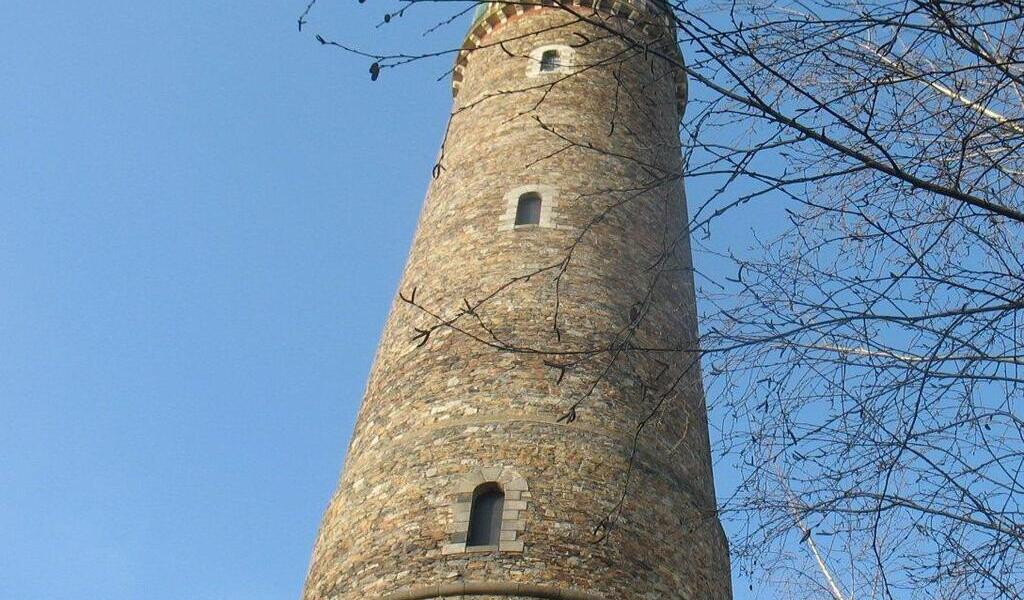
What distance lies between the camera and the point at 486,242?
1136cm

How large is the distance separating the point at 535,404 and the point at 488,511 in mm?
1075

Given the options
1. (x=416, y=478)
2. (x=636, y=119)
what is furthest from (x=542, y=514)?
(x=636, y=119)

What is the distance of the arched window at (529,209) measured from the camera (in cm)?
1155

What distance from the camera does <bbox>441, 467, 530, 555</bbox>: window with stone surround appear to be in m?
8.49

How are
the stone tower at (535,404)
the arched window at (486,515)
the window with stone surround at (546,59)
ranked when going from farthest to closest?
the window with stone surround at (546,59) < the arched window at (486,515) < the stone tower at (535,404)

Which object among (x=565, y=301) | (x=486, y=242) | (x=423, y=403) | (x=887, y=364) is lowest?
(x=887, y=364)

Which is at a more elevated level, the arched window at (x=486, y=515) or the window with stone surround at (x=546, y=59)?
the window with stone surround at (x=546, y=59)

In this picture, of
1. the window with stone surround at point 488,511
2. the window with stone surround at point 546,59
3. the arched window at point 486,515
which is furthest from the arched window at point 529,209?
the arched window at point 486,515

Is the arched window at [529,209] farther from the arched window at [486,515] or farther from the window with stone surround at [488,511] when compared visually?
the arched window at [486,515]

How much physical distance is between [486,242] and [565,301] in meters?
1.24

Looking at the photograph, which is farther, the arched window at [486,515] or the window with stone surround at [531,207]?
the window with stone surround at [531,207]

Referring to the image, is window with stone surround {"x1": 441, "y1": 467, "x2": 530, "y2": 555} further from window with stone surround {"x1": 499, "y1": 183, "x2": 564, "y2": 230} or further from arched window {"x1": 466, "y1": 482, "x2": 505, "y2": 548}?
window with stone surround {"x1": 499, "y1": 183, "x2": 564, "y2": 230}

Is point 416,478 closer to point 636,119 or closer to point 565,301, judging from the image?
point 565,301

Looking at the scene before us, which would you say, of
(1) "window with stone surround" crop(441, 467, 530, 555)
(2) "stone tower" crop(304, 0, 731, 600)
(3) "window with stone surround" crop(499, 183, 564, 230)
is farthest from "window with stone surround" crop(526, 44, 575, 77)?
(1) "window with stone surround" crop(441, 467, 530, 555)
